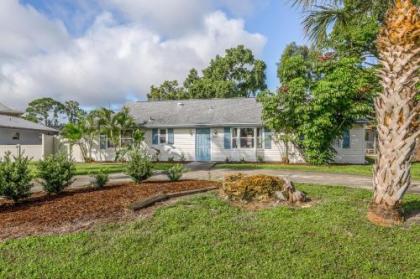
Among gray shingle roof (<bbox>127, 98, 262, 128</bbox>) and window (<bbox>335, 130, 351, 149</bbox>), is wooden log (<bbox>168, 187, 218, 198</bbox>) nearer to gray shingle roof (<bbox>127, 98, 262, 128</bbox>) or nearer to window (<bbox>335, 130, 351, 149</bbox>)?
gray shingle roof (<bbox>127, 98, 262, 128</bbox>)

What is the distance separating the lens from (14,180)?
7.10 meters

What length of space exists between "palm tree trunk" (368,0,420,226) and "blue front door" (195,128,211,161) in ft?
51.1

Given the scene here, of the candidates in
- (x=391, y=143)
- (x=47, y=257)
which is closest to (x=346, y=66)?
(x=391, y=143)

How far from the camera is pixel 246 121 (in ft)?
65.8

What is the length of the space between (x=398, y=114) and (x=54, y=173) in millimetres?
7740

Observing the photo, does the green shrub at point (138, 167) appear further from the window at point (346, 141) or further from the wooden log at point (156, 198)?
the window at point (346, 141)

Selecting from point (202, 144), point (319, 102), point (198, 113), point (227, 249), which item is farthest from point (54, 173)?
point (198, 113)

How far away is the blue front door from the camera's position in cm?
2067

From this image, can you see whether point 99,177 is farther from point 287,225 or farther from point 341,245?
point 341,245

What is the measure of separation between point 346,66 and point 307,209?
12662 millimetres

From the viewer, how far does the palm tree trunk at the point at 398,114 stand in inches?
203

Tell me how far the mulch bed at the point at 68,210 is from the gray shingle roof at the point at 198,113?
498 inches

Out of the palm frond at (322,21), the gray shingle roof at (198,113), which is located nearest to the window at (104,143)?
the gray shingle roof at (198,113)

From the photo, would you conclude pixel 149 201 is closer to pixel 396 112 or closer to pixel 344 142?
pixel 396 112
